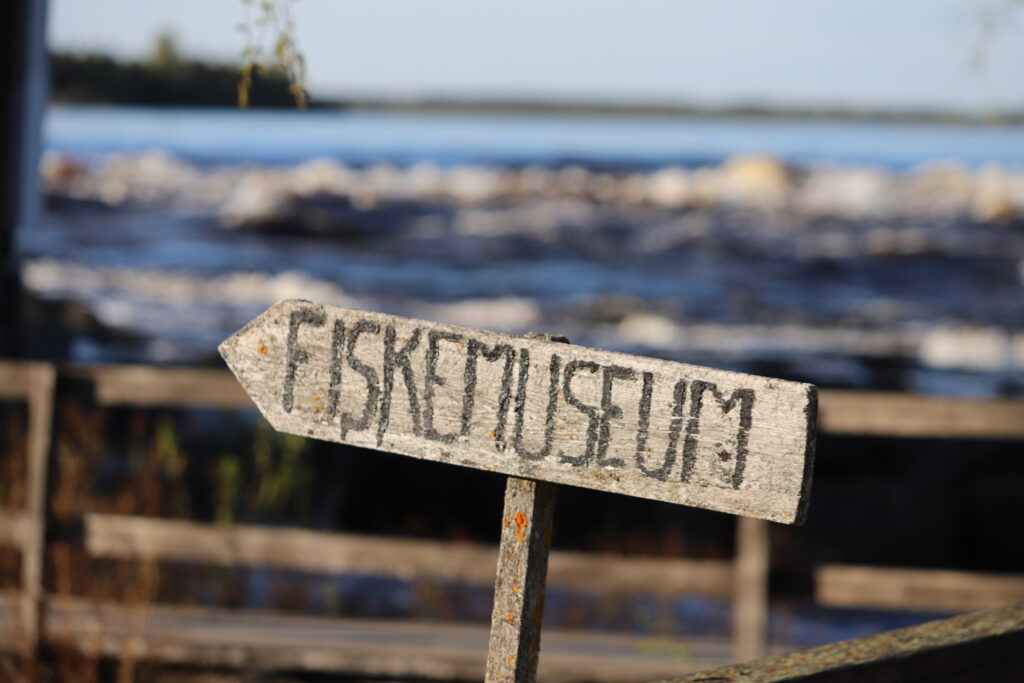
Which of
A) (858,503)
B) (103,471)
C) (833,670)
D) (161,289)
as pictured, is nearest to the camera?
(833,670)

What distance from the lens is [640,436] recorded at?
1.72 m

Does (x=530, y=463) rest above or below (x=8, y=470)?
above

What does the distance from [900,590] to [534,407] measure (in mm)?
2780

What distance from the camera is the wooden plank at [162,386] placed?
425 centimetres

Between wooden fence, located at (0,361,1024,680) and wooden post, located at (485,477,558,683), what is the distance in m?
2.28

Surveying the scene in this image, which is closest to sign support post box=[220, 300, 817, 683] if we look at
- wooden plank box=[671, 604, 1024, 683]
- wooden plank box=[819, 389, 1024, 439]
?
wooden plank box=[671, 604, 1024, 683]

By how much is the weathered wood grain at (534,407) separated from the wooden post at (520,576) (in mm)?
90

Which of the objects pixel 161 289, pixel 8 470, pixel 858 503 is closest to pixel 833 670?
pixel 8 470

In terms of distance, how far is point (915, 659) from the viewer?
1610mm

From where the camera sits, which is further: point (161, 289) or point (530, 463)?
point (161, 289)

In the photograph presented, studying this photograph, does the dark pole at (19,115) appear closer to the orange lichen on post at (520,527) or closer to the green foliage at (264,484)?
the green foliage at (264,484)

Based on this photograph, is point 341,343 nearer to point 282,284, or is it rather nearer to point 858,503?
point 858,503

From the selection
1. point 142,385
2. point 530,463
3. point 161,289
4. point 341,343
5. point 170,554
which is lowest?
point 161,289

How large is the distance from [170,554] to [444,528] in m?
3.65
